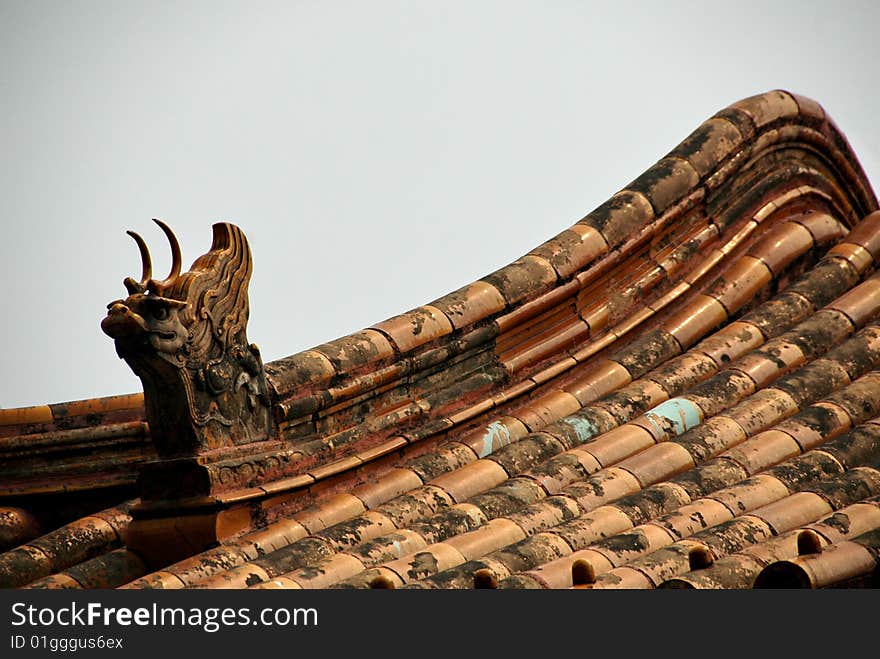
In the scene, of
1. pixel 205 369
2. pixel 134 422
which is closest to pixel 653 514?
pixel 205 369

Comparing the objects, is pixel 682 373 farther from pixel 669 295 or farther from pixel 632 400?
pixel 669 295

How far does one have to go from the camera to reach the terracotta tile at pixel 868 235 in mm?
8344

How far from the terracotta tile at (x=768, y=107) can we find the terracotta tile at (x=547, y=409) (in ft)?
6.50

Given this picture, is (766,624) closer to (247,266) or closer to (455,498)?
(455,498)

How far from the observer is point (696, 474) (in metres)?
6.72

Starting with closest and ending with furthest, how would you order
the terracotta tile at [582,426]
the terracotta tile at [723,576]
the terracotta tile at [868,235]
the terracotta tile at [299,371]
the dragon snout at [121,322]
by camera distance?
the terracotta tile at [723,576], the dragon snout at [121,322], the terracotta tile at [299,371], the terracotta tile at [582,426], the terracotta tile at [868,235]

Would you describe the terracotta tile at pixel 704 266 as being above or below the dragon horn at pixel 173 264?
above

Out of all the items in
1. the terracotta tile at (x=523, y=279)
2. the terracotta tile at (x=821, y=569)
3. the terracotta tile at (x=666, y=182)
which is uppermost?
the terracotta tile at (x=666, y=182)

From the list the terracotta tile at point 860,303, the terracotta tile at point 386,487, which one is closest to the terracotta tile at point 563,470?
the terracotta tile at point 386,487

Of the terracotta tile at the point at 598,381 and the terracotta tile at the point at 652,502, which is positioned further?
the terracotta tile at the point at 598,381

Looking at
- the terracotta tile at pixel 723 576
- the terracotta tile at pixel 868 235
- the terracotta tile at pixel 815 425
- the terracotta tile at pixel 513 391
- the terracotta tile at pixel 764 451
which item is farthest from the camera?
the terracotta tile at pixel 868 235

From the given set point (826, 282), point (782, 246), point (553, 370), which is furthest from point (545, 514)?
point (782, 246)

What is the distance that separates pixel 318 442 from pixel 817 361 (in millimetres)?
2437

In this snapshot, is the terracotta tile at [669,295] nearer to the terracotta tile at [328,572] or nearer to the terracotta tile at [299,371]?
the terracotta tile at [299,371]
